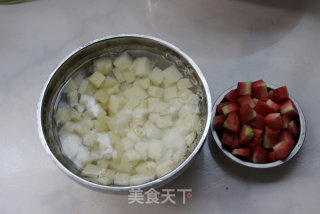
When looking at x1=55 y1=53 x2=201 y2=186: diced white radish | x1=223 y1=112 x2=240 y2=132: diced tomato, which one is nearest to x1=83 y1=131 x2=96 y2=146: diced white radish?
x1=55 y1=53 x2=201 y2=186: diced white radish

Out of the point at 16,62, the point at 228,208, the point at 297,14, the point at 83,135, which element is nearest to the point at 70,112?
the point at 83,135

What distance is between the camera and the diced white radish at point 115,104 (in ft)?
3.39

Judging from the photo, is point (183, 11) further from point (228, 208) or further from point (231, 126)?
point (228, 208)

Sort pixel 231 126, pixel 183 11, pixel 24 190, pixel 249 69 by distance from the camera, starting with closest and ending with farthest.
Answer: pixel 231 126 < pixel 24 190 < pixel 249 69 < pixel 183 11

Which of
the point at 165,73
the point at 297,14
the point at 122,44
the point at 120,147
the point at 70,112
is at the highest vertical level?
the point at 297,14

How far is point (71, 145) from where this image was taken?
999 millimetres

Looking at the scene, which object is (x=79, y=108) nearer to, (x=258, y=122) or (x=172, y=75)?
(x=172, y=75)

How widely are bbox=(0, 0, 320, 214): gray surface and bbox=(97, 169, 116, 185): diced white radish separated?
153 millimetres

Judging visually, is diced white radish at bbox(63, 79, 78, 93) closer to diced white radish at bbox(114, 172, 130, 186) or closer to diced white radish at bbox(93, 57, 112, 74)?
diced white radish at bbox(93, 57, 112, 74)

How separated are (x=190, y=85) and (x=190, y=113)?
9 cm

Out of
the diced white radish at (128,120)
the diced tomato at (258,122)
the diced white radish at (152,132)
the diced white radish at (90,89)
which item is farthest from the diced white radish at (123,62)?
the diced tomato at (258,122)

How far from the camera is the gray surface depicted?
1.06m

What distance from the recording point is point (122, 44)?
1.09 meters

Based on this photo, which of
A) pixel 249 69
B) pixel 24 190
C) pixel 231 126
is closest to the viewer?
pixel 231 126
